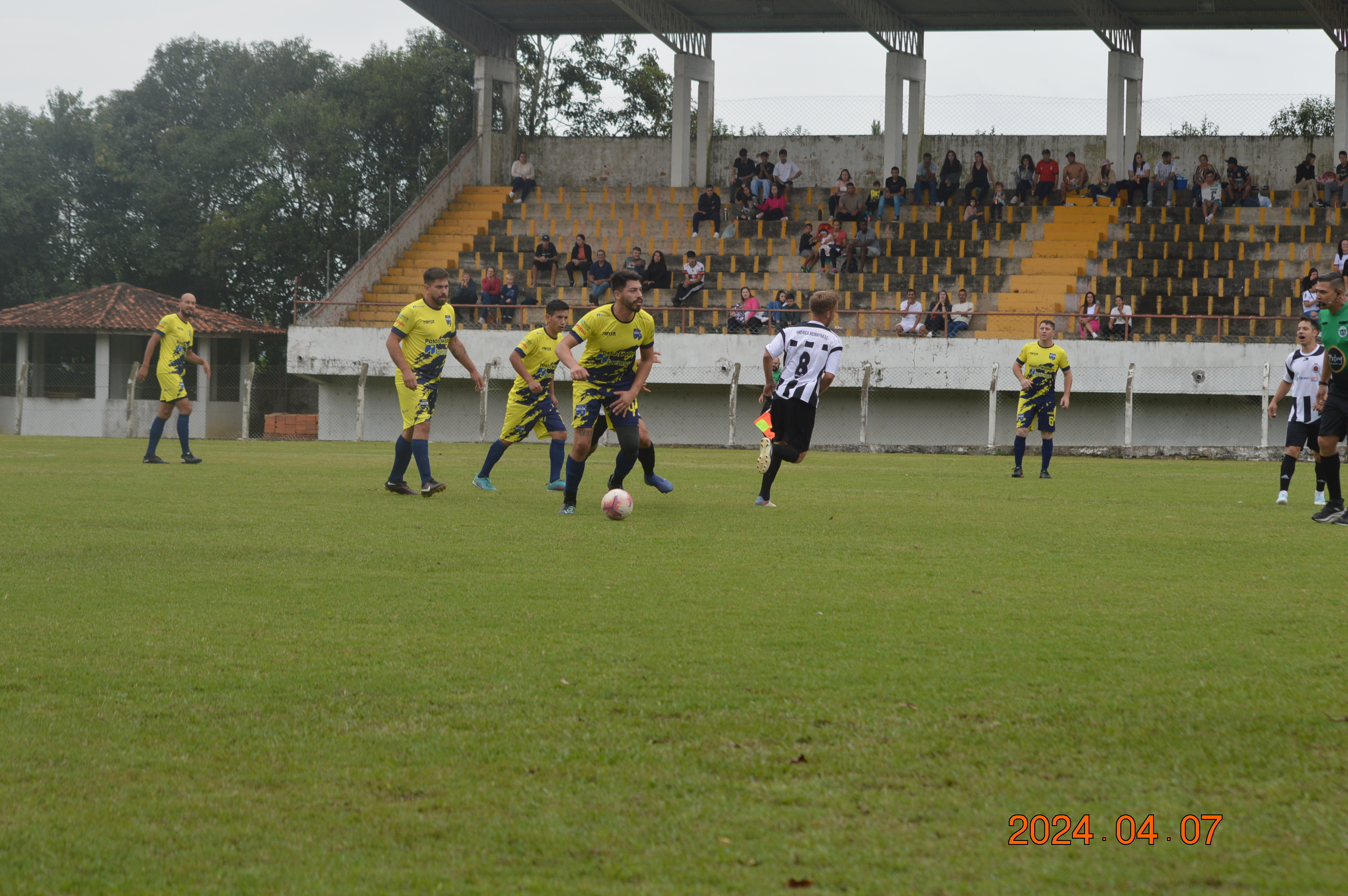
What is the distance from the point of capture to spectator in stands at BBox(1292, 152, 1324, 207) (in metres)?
31.4

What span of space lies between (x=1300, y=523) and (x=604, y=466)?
371 inches

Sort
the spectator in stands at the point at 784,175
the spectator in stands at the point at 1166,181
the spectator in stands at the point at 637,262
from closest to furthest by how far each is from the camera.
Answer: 1. the spectator in stands at the point at 637,262
2. the spectator in stands at the point at 1166,181
3. the spectator in stands at the point at 784,175

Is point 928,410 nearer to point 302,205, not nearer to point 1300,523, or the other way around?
point 1300,523

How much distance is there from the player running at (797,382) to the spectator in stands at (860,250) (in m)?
19.7

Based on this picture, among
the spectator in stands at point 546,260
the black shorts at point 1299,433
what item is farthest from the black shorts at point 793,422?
the spectator in stands at point 546,260

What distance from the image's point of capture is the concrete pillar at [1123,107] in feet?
111

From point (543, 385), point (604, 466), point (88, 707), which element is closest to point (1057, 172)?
point (604, 466)

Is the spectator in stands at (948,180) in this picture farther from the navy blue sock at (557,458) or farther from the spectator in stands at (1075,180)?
the navy blue sock at (557,458)

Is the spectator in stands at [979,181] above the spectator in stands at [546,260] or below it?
above

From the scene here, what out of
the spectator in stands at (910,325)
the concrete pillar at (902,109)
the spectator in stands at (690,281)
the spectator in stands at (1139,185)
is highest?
the concrete pillar at (902,109)

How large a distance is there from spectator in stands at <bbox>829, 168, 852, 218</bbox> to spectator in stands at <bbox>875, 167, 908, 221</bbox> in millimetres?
947

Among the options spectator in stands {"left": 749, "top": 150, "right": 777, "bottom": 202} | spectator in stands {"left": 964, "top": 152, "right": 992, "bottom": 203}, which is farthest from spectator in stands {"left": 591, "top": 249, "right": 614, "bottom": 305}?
spectator in stands {"left": 964, "top": 152, "right": 992, "bottom": 203}

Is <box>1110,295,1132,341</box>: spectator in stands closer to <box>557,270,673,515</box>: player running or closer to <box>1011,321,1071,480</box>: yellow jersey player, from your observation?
<box>1011,321,1071,480</box>: yellow jersey player

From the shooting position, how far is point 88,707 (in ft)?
12.6
